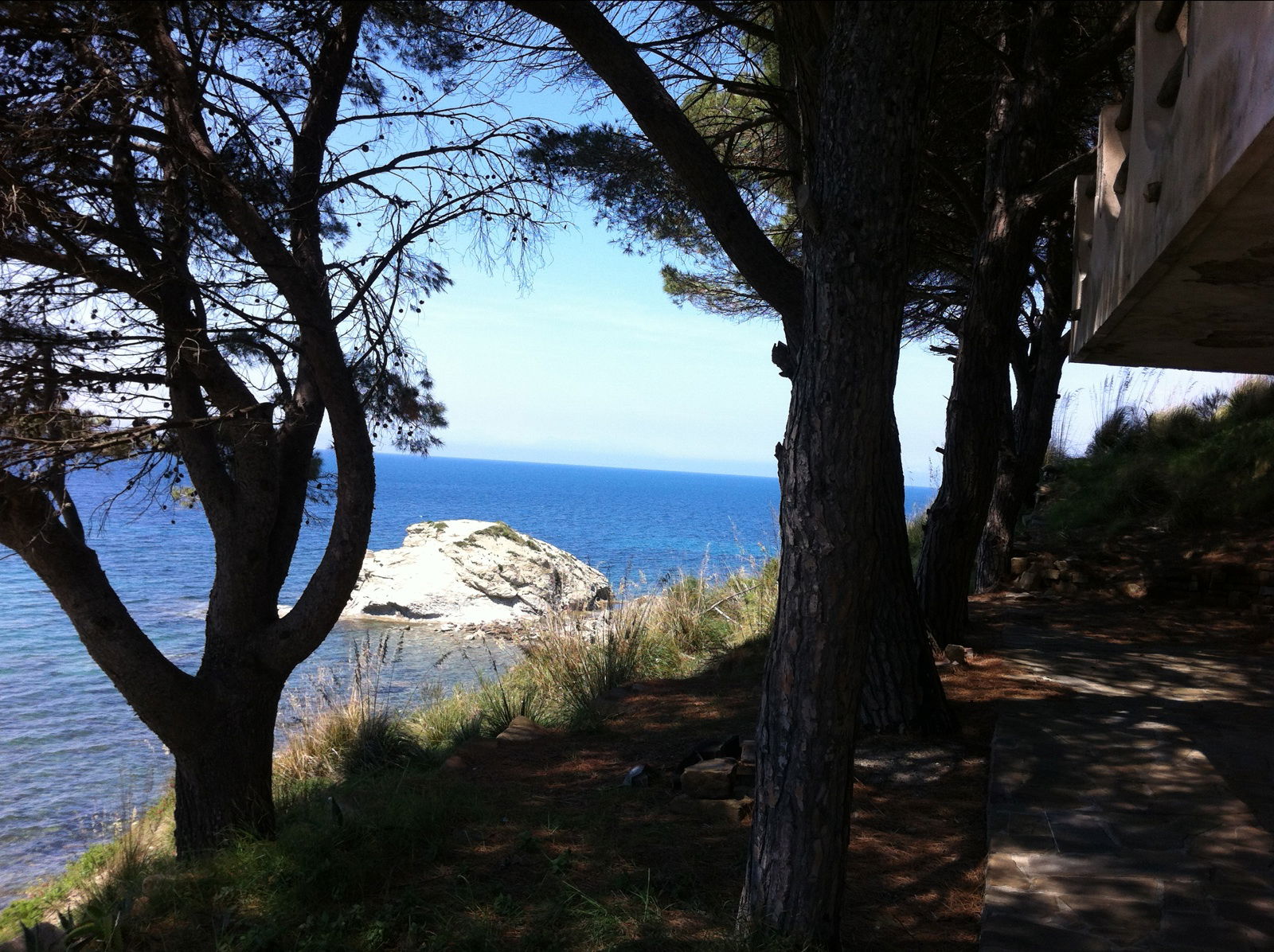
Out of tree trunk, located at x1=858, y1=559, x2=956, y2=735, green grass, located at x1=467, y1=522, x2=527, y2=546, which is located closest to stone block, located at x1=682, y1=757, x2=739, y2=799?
tree trunk, located at x1=858, y1=559, x2=956, y2=735

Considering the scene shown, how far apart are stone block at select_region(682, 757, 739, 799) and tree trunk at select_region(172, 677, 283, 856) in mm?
2063

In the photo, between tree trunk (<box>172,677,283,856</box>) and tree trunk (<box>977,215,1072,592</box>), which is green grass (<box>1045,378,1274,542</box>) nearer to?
tree trunk (<box>977,215,1072,592</box>)

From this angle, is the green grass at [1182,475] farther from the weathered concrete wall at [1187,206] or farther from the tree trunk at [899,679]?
the tree trunk at [899,679]

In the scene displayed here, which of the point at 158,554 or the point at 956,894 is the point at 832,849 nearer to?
the point at 956,894

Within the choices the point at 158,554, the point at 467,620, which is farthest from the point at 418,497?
the point at 467,620

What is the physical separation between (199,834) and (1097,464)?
13409 mm

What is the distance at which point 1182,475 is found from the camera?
38.4ft

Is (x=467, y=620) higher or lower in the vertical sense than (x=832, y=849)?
lower

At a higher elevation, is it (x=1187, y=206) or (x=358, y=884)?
(x=1187, y=206)

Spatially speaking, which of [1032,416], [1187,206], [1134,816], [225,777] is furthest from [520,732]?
[1032,416]

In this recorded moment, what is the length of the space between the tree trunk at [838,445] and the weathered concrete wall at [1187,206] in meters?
0.81

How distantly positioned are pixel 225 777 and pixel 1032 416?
8812 mm

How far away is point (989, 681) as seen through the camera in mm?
5973

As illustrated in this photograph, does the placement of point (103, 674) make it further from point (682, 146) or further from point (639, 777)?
point (682, 146)
